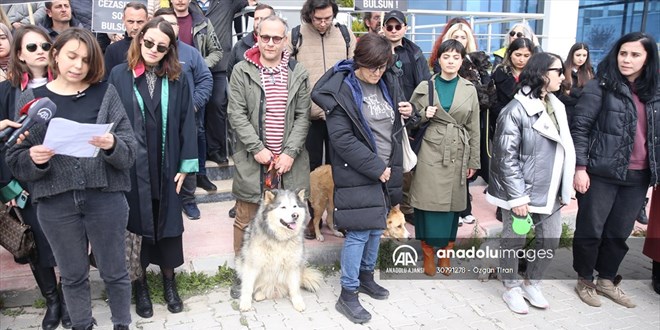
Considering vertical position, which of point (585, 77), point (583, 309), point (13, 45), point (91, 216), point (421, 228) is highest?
point (13, 45)

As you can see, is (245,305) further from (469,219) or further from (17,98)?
(469,219)

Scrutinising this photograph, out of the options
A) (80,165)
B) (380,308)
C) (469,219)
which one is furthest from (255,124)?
(469,219)

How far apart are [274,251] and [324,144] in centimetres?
152

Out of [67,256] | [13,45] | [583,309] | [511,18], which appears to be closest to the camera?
[67,256]

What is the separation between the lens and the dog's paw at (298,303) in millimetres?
3969

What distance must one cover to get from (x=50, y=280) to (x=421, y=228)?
3129 mm

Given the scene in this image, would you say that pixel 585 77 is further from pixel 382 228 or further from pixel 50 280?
pixel 50 280

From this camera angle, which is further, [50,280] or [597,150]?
[597,150]

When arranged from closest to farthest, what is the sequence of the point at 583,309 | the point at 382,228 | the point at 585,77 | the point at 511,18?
the point at 382,228 < the point at 583,309 < the point at 585,77 < the point at 511,18

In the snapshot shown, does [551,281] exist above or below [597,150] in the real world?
below

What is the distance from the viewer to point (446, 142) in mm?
4242

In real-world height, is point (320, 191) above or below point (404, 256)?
above

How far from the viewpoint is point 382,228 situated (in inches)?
152

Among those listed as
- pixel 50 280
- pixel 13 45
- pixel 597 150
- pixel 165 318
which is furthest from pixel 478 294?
pixel 13 45
